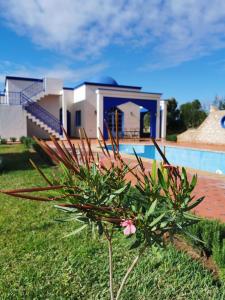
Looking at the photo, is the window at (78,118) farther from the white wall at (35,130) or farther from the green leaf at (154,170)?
the green leaf at (154,170)

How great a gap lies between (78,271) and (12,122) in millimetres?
19736

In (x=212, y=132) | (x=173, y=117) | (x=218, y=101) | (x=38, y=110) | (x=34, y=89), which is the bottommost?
(x=212, y=132)

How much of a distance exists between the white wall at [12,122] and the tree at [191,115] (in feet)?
75.7

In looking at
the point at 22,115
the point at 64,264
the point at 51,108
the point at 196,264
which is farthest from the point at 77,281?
the point at 51,108

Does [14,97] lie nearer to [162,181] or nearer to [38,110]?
[38,110]

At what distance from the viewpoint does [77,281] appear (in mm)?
2703

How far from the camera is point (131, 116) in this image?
27.2 m

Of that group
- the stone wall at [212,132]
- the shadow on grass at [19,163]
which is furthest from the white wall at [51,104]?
the shadow on grass at [19,163]

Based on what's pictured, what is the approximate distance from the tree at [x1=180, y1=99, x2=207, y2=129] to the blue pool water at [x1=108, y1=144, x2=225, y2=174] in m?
20.2

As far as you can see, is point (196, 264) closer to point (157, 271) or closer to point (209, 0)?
point (157, 271)

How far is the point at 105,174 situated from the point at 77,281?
59.8 inches

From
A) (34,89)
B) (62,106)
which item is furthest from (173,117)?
(34,89)

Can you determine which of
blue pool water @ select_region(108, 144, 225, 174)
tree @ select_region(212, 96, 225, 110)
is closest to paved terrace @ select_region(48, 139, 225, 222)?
blue pool water @ select_region(108, 144, 225, 174)

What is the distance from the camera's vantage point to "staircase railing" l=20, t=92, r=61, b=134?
2184cm
